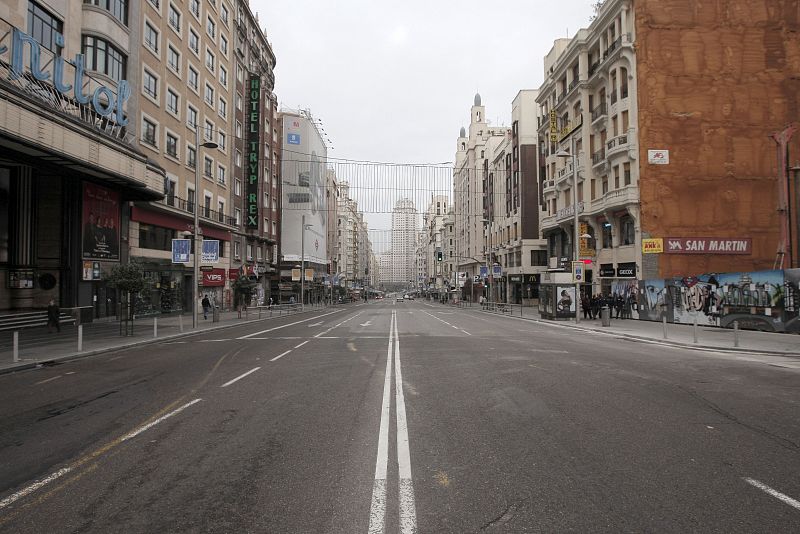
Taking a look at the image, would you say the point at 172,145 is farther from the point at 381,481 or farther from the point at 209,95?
the point at 381,481

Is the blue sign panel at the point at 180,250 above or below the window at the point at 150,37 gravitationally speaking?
below

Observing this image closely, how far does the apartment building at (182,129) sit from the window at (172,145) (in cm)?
7

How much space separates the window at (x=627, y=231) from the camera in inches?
1400

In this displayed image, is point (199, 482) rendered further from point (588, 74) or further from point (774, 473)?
point (588, 74)

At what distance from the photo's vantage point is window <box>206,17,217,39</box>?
3988 centimetres

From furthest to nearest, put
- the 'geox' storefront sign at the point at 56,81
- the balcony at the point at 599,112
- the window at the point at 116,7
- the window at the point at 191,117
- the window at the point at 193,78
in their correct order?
the balcony at the point at 599,112, the window at the point at 193,78, the window at the point at 191,117, the window at the point at 116,7, the 'geox' storefront sign at the point at 56,81

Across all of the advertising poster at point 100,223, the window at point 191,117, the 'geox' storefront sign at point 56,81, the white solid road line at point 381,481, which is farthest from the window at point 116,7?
the white solid road line at point 381,481

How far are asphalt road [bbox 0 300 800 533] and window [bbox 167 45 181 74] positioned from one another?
1136 inches

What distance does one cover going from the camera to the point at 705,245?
3328 cm

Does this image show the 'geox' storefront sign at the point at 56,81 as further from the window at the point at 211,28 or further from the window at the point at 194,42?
the window at the point at 211,28

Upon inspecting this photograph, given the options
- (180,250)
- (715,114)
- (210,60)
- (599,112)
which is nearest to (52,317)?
(180,250)

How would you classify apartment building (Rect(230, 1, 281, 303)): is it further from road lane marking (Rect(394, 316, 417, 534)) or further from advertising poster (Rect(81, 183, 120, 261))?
road lane marking (Rect(394, 316, 417, 534))

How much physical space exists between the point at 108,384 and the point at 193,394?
2.67 meters

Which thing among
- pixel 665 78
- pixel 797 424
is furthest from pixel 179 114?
pixel 797 424
